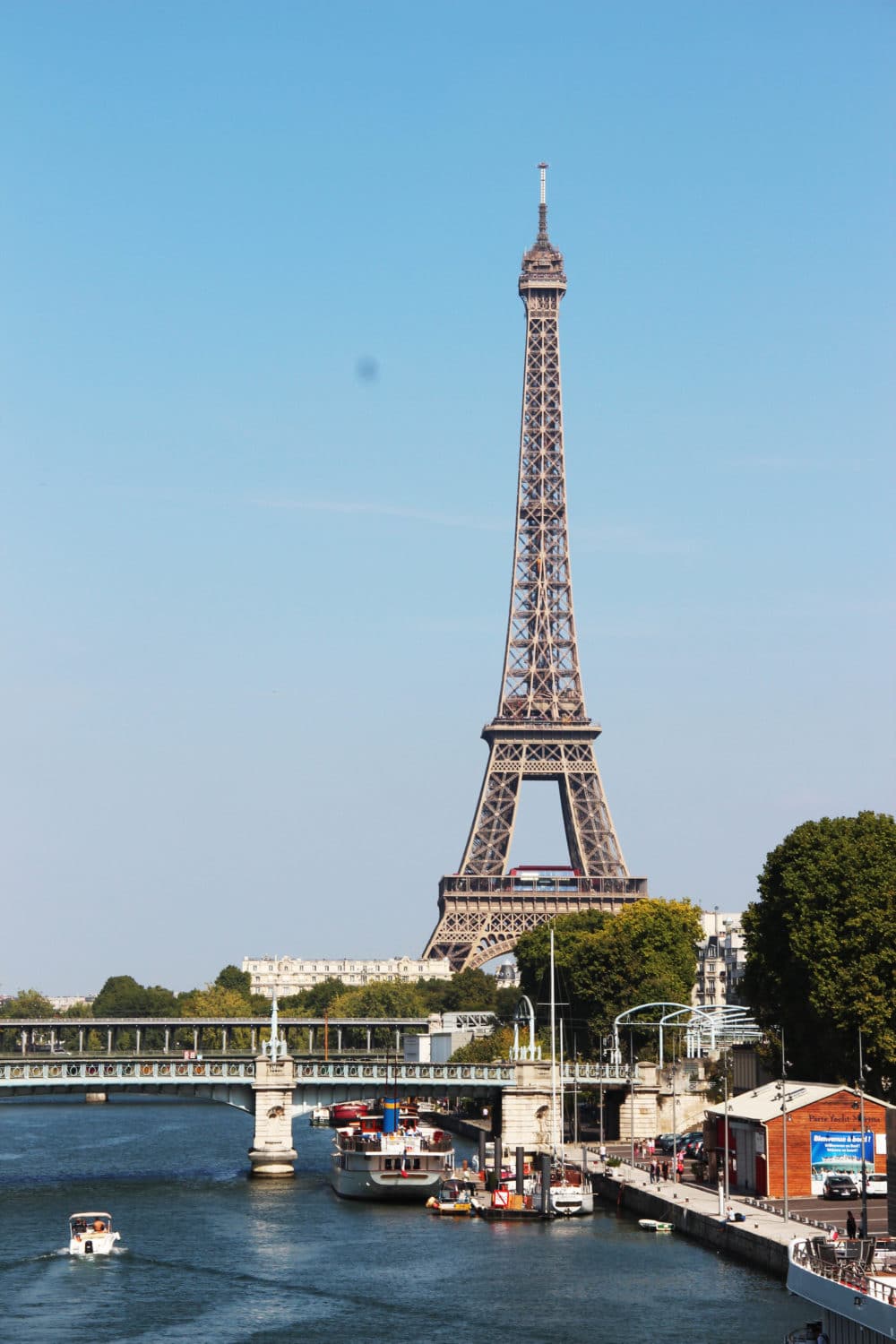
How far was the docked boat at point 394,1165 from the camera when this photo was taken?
92.9 meters

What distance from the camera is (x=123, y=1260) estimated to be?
7394 cm

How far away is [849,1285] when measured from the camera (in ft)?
142

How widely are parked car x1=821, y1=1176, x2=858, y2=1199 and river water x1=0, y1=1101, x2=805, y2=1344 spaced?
21.5ft

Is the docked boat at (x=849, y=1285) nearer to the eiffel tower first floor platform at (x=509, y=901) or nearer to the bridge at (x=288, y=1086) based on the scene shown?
the bridge at (x=288, y=1086)

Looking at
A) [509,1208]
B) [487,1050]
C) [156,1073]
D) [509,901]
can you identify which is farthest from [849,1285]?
[509,901]

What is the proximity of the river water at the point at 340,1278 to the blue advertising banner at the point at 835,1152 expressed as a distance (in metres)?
6.58

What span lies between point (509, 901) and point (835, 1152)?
4684 inches

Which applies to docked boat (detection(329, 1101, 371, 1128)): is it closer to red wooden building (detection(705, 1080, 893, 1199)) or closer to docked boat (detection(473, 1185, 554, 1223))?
docked boat (detection(473, 1185, 554, 1223))

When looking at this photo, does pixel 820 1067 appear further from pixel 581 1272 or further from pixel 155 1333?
pixel 155 1333

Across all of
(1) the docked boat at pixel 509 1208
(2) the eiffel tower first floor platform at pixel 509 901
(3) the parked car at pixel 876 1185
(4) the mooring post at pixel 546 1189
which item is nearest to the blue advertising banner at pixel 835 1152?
(3) the parked car at pixel 876 1185

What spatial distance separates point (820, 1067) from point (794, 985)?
410 cm

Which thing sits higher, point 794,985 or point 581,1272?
point 794,985

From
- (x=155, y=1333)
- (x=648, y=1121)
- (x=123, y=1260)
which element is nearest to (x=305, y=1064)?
(x=648, y=1121)

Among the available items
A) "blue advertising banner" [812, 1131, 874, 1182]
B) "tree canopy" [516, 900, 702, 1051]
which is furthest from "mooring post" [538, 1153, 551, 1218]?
"tree canopy" [516, 900, 702, 1051]
